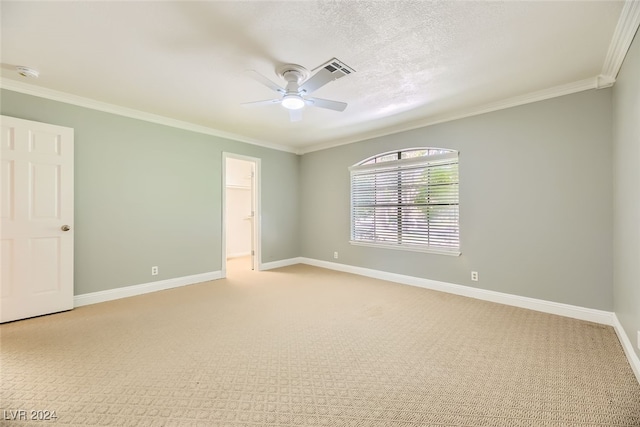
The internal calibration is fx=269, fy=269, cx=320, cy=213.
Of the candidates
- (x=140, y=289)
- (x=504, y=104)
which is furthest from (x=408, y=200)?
(x=140, y=289)

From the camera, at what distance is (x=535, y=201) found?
3.15 metres

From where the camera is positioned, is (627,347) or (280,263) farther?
(280,263)

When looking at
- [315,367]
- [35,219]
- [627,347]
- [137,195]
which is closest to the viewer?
[315,367]

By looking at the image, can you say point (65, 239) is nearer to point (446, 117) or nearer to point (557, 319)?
point (446, 117)

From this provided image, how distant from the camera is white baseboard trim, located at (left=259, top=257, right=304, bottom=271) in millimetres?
5293

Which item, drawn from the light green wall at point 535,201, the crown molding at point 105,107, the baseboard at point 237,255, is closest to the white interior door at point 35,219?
the crown molding at point 105,107

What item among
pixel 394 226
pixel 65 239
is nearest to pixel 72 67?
pixel 65 239

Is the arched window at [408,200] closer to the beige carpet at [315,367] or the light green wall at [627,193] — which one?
Result: the beige carpet at [315,367]

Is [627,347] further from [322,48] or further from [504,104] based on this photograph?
[322,48]

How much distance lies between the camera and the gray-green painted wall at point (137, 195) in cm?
329

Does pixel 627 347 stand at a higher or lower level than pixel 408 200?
lower

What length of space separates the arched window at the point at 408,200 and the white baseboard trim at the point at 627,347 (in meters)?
1.58

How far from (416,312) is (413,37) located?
273 cm

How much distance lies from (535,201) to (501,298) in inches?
49.3
